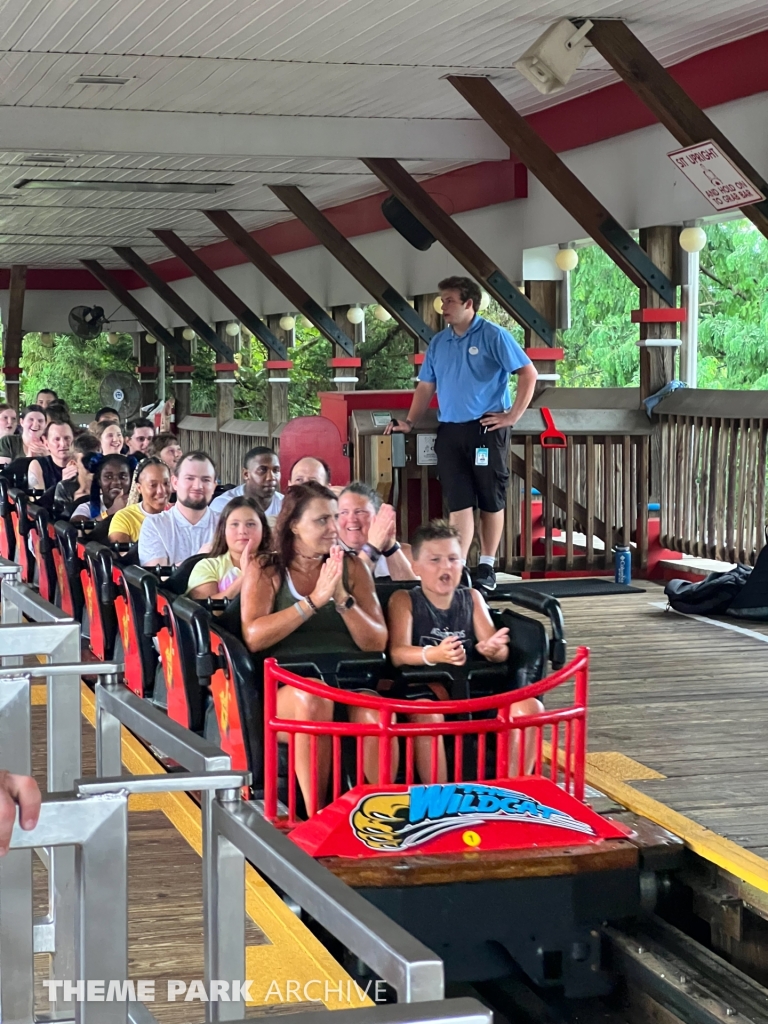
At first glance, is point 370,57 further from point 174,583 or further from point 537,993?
point 537,993

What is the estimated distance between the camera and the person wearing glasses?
4633 mm

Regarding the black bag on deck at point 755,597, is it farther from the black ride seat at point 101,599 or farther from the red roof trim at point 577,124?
the black ride seat at point 101,599

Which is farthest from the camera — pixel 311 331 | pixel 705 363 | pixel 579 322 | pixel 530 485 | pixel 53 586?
pixel 311 331

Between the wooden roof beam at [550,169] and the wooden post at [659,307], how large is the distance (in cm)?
21

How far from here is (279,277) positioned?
1264cm

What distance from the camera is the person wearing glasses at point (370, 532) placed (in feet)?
15.2

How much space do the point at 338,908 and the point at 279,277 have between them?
11.9m

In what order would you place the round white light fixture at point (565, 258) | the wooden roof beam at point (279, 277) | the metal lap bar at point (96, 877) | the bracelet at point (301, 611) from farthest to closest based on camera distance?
1. the wooden roof beam at point (279, 277)
2. the round white light fixture at point (565, 258)
3. the bracelet at point (301, 611)
4. the metal lap bar at point (96, 877)

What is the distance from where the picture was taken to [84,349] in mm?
29750

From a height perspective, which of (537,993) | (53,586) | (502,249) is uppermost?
(502,249)

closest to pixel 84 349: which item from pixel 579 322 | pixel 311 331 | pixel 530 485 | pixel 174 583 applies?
pixel 311 331

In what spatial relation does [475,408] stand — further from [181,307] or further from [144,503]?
[181,307]

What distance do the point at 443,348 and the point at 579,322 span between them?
13.4m

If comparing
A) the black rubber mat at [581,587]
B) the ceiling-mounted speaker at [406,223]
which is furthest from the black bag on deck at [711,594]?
the ceiling-mounted speaker at [406,223]
